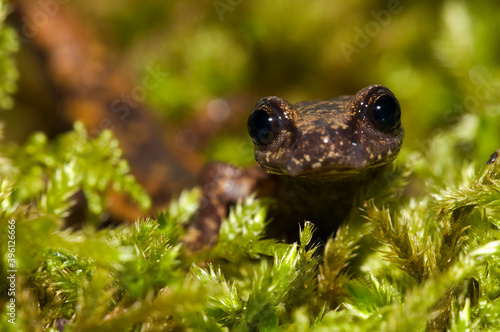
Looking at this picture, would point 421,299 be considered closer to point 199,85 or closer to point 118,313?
point 118,313

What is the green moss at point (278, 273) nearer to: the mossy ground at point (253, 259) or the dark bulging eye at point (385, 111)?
the mossy ground at point (253, 259)

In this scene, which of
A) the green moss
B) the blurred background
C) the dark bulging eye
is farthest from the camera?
the blurred background

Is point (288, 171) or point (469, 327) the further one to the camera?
point (288, 171)

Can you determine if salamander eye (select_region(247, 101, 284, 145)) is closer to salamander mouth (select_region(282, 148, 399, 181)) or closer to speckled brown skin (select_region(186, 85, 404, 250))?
speckled brown skin (select_region(186, 85, 404, 250))

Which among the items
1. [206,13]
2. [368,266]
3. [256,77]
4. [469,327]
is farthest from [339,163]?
[206,13]

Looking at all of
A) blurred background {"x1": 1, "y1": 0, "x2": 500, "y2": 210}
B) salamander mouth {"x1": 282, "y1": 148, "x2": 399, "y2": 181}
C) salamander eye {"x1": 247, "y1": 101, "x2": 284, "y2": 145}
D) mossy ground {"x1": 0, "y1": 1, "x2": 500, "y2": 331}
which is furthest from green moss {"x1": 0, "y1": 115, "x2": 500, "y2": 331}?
blurred background {"x1": 1, "y1": 0, "x2": 500, "y2": 210}

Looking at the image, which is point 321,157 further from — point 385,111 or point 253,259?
point 253,259

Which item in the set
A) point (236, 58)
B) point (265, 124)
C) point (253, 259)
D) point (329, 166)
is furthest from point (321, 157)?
point (236, 58)

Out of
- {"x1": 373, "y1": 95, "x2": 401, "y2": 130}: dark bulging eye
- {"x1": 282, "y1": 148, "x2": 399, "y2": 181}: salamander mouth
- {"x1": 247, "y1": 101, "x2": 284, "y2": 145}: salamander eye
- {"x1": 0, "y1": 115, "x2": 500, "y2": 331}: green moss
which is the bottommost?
{"x1": 0, "y1": 115, "x2": 500, "y2": 331}: green moss
